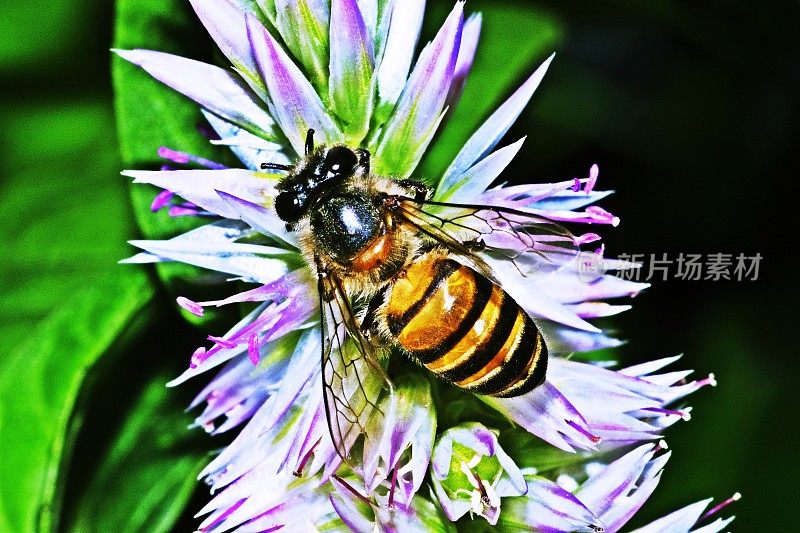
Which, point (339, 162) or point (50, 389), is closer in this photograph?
point (339, 162)

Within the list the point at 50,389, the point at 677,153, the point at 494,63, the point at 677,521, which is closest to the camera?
the point at 677,521

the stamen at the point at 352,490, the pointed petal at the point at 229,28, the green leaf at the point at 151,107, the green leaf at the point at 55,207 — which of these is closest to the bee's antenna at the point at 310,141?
the pointed petal at the point at 229,28

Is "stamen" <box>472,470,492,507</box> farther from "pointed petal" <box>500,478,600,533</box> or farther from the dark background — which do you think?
the dark background

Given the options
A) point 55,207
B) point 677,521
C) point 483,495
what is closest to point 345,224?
point 483,495

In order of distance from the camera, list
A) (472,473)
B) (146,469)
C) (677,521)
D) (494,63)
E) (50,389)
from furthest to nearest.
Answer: (494,63)
(146,469)
(50,389)
(677,521)
(472,473)

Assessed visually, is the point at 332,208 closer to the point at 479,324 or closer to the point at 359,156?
the point at 359,156

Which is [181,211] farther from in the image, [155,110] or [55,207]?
A: [55,207]

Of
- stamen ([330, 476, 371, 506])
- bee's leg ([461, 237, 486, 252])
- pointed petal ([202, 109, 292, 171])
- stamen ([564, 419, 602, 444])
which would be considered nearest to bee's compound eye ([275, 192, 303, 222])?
pointed petal ([202, 109, 292, 171])

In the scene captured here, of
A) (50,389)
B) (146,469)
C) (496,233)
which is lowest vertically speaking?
(146,469)
